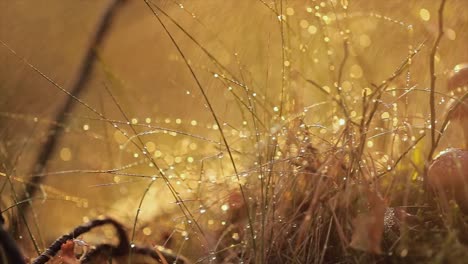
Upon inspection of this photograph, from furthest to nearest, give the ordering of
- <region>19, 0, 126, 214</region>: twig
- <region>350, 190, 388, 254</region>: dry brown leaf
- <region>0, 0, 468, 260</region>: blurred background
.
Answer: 1. <region>19, 0, 126, 214</region>: twig
2. <region>0, 0, 468, 260</region>: blurred background
3. <region>350, 190, 388, 254</region>: dry brown leaf

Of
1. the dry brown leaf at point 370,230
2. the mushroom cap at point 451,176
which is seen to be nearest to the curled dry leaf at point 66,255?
the dry brown leaf at point 370,230

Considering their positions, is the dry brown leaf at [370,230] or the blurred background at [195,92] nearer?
the dry brown leaf at [370,230]

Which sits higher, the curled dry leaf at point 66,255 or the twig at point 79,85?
the twig at point 79,85

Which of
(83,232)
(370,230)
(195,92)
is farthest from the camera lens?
(195,92)

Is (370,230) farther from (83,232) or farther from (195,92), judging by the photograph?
(195,92)

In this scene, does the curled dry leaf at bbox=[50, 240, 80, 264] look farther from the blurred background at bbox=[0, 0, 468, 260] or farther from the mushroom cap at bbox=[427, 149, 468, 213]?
the mushroom cap at bbox=[427, 149, 468, 213]

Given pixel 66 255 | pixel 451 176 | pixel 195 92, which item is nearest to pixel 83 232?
pixel 66 255

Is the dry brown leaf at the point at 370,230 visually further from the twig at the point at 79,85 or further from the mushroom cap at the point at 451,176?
the twig at the point at 79,85

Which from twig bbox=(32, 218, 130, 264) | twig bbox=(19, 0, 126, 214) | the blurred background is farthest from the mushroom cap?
twig bbox=(19, 0, 126, 214)
